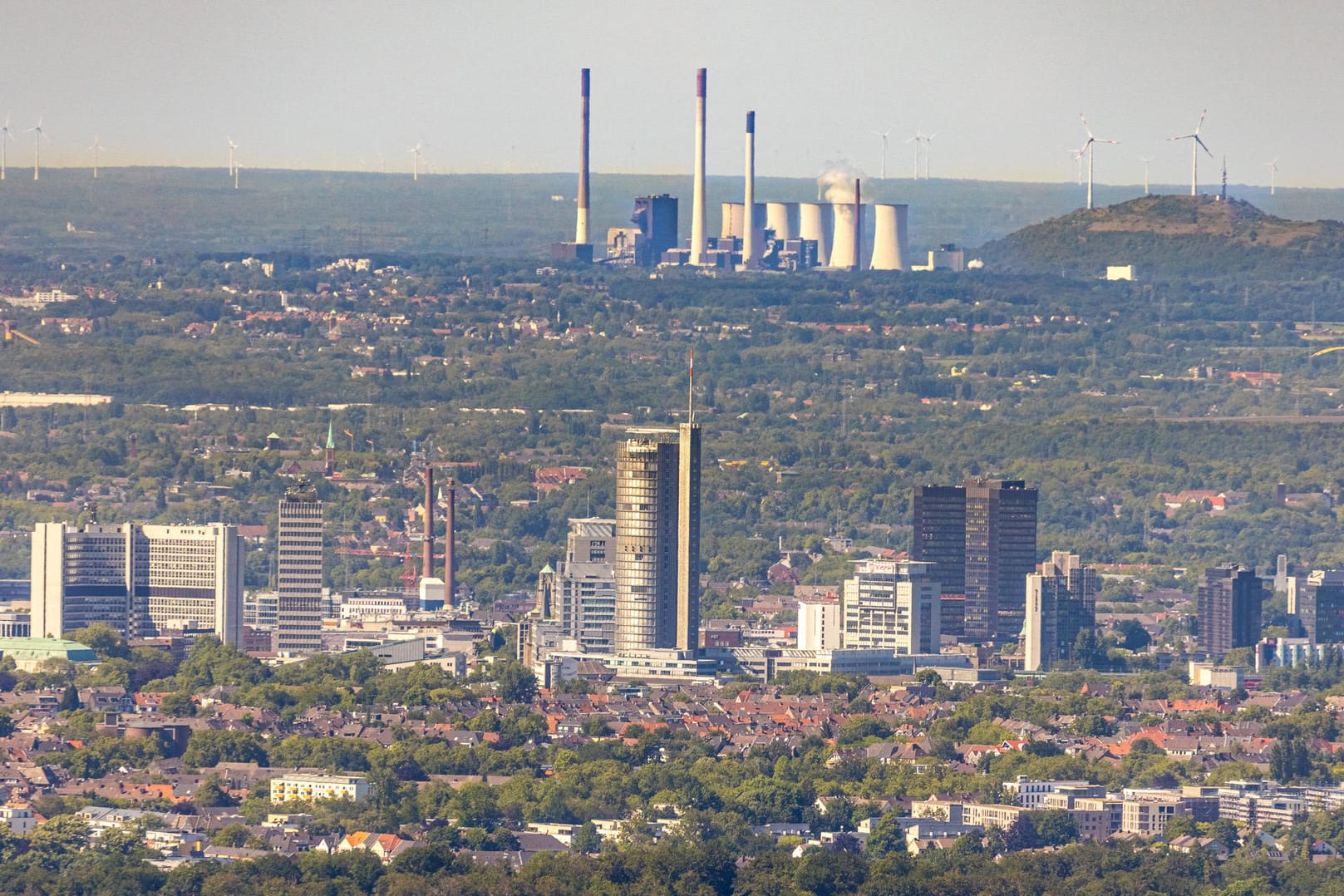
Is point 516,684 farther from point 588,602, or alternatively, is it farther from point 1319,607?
point 1319,607

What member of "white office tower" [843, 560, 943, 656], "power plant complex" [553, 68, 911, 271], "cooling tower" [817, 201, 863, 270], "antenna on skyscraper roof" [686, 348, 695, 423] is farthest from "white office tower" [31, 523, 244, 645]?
"cooling tower" [817, 201, 863, 270]

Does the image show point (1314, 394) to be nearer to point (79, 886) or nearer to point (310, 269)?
point (310, 269)

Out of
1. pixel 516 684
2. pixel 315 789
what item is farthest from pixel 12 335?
pixel 315 789

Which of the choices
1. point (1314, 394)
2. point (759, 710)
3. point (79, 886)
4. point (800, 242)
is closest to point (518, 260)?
point (800, 242)

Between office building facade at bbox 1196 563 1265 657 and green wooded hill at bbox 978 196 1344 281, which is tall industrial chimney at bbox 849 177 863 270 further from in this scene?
office building facade at bbox 1196 563 1265 657

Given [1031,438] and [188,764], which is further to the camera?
[1031,438]

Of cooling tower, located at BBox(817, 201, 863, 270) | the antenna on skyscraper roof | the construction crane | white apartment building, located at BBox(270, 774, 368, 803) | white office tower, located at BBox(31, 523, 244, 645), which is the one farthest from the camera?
cooling tower, located at BBox(817, 201, 863, 270)
